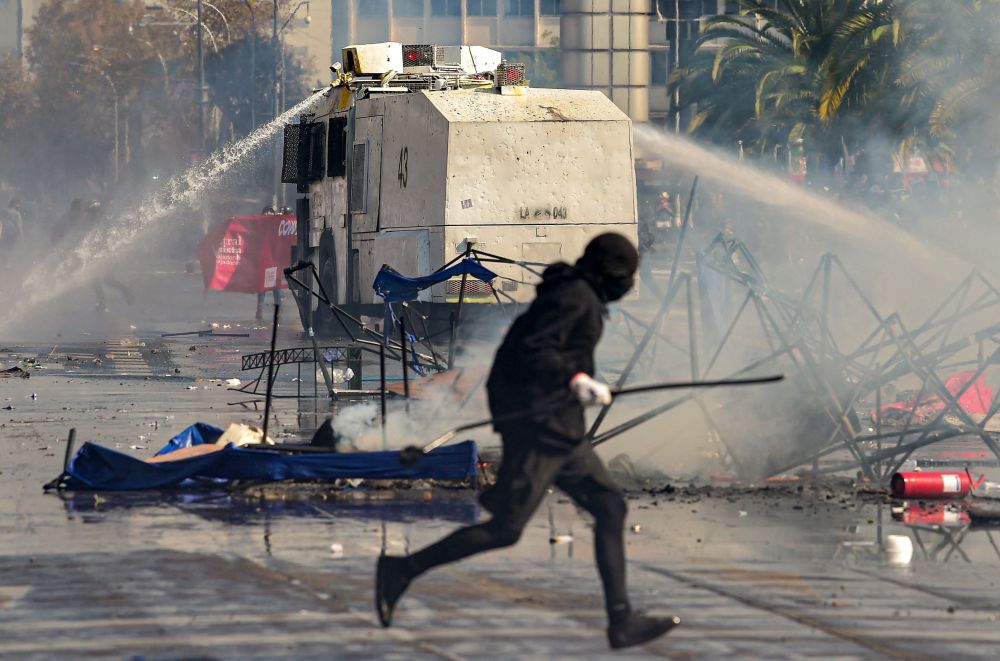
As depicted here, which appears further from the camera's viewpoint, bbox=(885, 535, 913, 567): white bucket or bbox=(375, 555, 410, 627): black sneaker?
bbox=(885, 535, 913, 567): white bucket

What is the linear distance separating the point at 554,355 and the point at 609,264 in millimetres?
418

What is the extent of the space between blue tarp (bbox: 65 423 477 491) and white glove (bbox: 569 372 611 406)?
4197mm

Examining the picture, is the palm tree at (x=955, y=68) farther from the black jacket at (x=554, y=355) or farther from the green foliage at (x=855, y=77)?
the black jacket at (x=554, y=355)

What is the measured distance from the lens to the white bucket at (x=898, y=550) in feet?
30.3

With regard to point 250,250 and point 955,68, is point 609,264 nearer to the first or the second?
point 250,250

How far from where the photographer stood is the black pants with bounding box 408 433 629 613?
726cm

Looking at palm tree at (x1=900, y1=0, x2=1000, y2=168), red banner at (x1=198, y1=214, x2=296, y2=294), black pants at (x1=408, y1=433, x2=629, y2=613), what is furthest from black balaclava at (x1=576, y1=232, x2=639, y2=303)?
palm tree at (x1=900, y1=0, x2=1000, y2=168)

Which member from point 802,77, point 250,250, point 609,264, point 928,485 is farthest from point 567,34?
point 609,264

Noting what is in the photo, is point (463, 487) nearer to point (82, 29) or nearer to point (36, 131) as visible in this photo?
point (82, 29)

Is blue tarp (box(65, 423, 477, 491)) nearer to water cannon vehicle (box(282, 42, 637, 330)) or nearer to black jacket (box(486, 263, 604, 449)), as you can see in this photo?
black jacket (box(486, 263, 604, 449))

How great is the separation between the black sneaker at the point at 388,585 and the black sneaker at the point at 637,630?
0.87m

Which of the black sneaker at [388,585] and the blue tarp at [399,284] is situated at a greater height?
the blue tarp at [399,284]

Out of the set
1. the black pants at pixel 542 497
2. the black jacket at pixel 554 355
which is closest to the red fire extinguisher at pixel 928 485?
the black pants at pixel 542 497

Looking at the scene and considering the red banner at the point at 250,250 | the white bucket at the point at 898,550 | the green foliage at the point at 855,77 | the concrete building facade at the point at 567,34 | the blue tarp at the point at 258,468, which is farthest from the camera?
the concrete building facade at the point at 567,34
